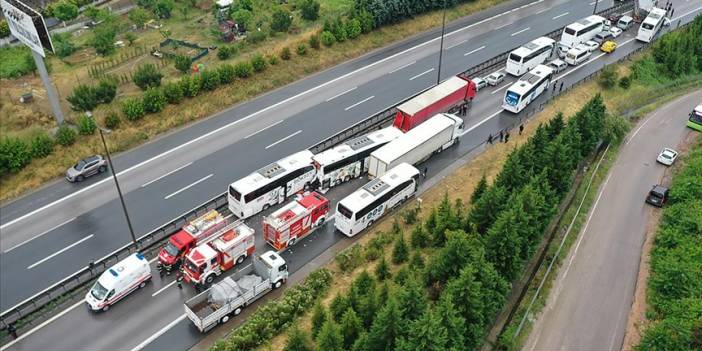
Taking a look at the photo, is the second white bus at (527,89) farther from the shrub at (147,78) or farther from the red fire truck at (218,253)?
the shrub at (147,78)

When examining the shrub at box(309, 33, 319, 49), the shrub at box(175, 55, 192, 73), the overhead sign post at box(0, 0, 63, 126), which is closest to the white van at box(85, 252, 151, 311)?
the overhead sign post at box(0, 0, 63, 126)

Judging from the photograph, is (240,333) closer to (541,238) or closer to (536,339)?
(536,339)

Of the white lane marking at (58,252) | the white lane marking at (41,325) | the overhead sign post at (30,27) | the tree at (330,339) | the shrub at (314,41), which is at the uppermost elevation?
the overhead sign post at (30,27)

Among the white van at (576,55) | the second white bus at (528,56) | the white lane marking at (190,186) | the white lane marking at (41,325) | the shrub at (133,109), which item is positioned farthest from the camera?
the white van at (576,55)

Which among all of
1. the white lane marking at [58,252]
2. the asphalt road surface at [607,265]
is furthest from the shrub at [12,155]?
the asphalt road surface at [607,265]

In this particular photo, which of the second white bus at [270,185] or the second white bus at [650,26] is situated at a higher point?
the second white bus at [650,26]

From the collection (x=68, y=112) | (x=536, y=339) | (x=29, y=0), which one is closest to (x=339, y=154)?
(x=536, y=339)

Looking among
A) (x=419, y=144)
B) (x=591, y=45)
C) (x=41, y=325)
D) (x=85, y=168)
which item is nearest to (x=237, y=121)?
(x=85, y=168)
